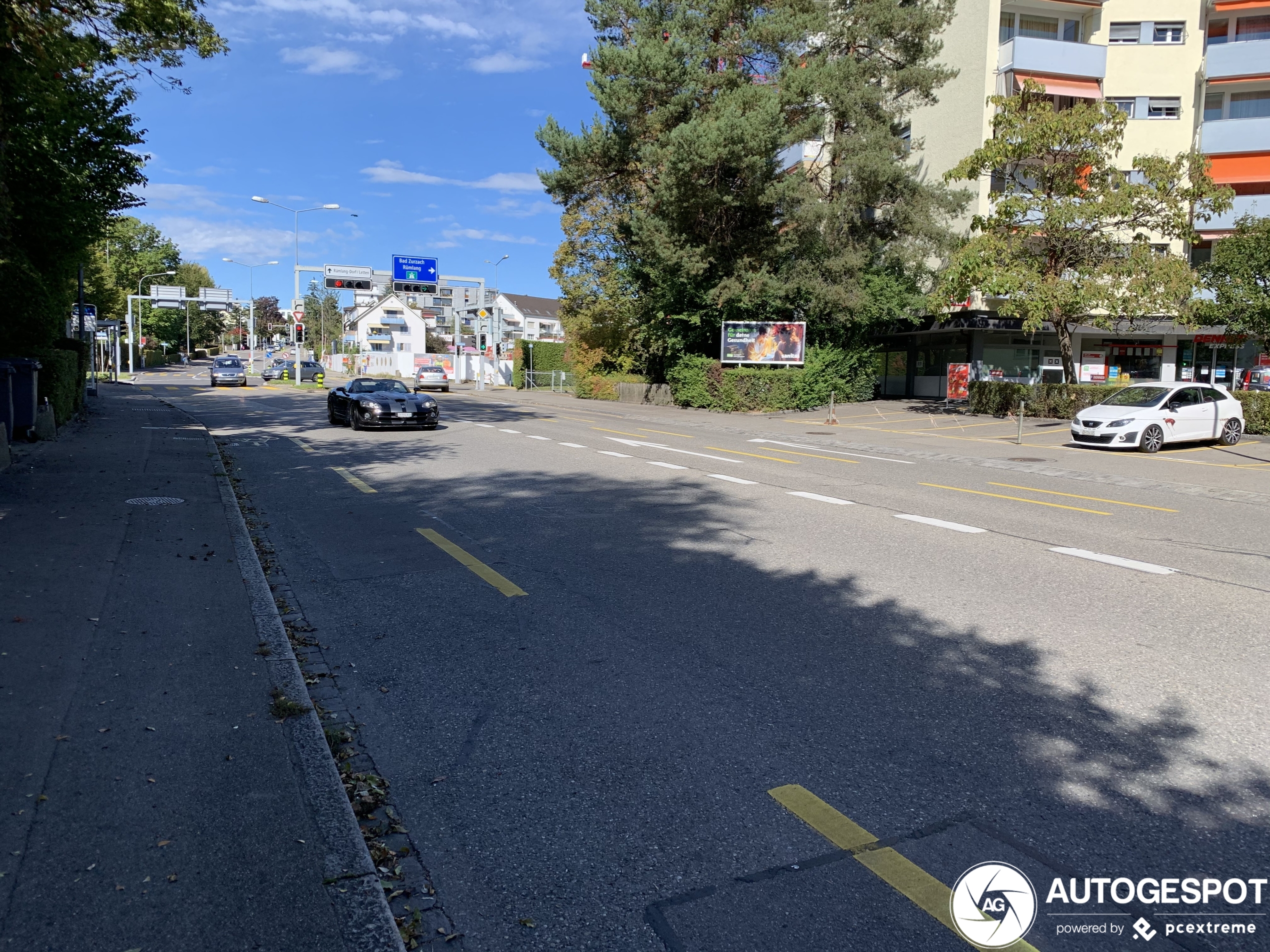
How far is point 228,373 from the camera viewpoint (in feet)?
172

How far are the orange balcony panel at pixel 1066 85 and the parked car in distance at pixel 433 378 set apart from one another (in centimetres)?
3182

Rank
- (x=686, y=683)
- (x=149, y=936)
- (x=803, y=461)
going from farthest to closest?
(x=803, y=461) → (x=686, y=683) → (x=149, y=936)

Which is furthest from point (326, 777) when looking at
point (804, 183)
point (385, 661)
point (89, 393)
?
point (89, 393)

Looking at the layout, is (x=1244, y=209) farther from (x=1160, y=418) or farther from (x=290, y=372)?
(x=290, y=372)

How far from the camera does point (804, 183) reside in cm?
3262

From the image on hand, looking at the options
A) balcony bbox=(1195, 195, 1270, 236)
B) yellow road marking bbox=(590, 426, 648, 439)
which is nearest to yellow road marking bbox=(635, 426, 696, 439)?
yellow road marking bbox=(590, 426, 648, 439)

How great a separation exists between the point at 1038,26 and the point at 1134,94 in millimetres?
4947

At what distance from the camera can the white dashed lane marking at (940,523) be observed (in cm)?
935

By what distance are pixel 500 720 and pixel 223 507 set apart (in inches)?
273

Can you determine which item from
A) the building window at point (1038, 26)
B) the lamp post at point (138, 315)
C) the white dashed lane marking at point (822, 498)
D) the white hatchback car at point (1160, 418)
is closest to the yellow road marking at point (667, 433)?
the white hatchback car at point (1160, 418)

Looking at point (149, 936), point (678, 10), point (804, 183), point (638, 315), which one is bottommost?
point (149, 936)

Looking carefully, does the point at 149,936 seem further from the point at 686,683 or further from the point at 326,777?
the point at 686,683

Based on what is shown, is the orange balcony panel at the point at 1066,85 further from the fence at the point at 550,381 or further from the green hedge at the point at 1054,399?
the fence at the point at 550,381

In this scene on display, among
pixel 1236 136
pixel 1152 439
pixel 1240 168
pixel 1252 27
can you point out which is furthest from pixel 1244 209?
pixel 1152 439
